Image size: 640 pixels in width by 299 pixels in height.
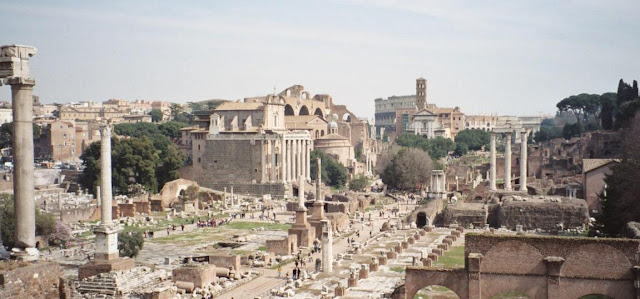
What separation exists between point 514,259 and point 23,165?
39.4 feet

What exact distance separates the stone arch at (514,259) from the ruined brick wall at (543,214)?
771 inches

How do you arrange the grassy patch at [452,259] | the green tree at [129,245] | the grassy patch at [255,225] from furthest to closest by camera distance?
the grassy patch at [255,225]
the green tree at [129,245]
the grassy patch at [452,259]

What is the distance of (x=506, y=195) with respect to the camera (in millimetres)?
43656

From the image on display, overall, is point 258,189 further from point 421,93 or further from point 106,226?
point 421,93

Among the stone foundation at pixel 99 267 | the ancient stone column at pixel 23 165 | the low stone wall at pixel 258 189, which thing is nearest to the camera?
the ancient stone column at pixel 23 165

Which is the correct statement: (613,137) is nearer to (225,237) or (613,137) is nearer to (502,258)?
(225,237)

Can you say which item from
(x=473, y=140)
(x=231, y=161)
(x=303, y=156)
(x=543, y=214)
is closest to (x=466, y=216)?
(x=543, y=214)

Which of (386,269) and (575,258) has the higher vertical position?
(575,258)

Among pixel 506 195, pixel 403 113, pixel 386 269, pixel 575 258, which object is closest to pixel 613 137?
pixel 506 195

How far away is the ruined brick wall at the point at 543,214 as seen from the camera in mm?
36375

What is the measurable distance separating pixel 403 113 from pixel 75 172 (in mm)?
76077

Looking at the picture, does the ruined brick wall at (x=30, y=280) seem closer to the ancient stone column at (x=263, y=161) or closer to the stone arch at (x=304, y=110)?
the ancient stone column at (x=263, y=161)

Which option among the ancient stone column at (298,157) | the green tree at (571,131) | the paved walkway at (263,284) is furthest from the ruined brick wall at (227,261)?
the green tree at (571,131)

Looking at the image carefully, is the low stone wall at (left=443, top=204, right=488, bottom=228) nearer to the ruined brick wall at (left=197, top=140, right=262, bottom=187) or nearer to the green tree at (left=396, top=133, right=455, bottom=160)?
the ruined brick wall at (left=197, top=140, right=262, bottom=187)
